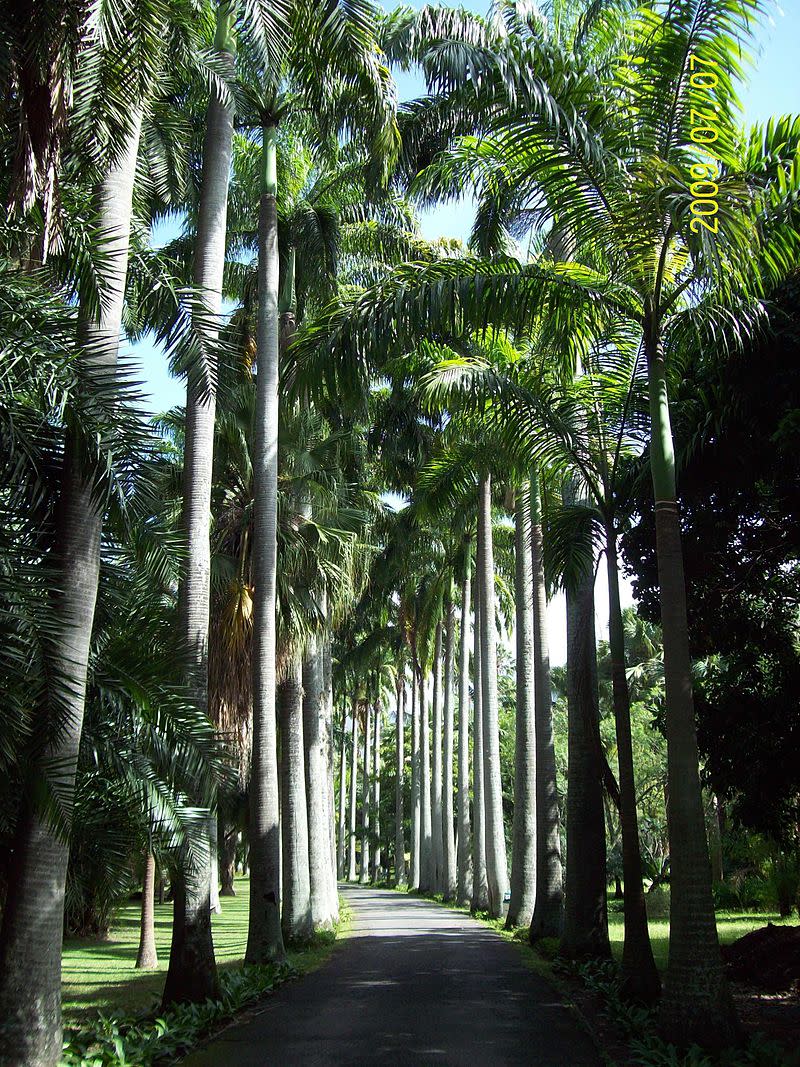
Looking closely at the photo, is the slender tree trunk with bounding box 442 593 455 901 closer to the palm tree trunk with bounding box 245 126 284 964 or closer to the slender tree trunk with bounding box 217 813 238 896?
the slender tree trunk with bounding box 217 813 238 896

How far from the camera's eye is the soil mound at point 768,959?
11.2 metres

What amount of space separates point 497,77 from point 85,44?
3833mm

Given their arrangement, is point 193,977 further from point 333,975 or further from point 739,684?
point 739,684

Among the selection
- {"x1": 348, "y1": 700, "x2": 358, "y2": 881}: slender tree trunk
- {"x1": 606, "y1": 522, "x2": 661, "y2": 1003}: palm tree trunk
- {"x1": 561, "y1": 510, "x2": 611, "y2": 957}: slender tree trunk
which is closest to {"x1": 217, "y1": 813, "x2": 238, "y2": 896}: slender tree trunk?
{"x1": 348, "y1": 700, "x2": 358, "y2": 881}: slender tree trunk

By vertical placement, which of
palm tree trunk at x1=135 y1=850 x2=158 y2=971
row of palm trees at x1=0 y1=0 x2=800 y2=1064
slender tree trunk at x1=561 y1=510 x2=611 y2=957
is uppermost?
row of palm trees at x1=0 y1=0 x2=800 y2=1064

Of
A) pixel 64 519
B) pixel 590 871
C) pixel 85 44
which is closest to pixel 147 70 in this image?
pixel 85 44

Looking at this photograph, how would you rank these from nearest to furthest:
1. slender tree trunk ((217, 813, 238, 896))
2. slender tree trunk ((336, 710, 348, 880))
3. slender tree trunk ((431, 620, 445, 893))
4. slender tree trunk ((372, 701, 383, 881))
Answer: slender tree trunk ((217, 813, 238, 896))
slender tree trunk ((431, 620, 445, 893))
slender tree trunk ((372, 701, 383, 881))
slender tree trunk ((336, 710, 348, 880))

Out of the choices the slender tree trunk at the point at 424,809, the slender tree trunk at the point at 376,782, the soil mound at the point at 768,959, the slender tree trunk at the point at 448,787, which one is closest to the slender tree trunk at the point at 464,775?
the slender tree trunk at the point at 448,787

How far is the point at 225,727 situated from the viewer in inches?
701

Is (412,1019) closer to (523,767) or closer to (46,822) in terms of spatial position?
(46,822)

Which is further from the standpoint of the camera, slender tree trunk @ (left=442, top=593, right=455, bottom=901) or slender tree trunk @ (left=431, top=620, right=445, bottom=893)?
slender tree trunk @ (left=431, top=620, right=445, bottom=893)

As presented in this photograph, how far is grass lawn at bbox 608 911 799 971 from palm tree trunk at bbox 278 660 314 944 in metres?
5.46

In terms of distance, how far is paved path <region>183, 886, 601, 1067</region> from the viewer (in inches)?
309

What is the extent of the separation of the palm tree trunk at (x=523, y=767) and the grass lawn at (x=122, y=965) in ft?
14.3
